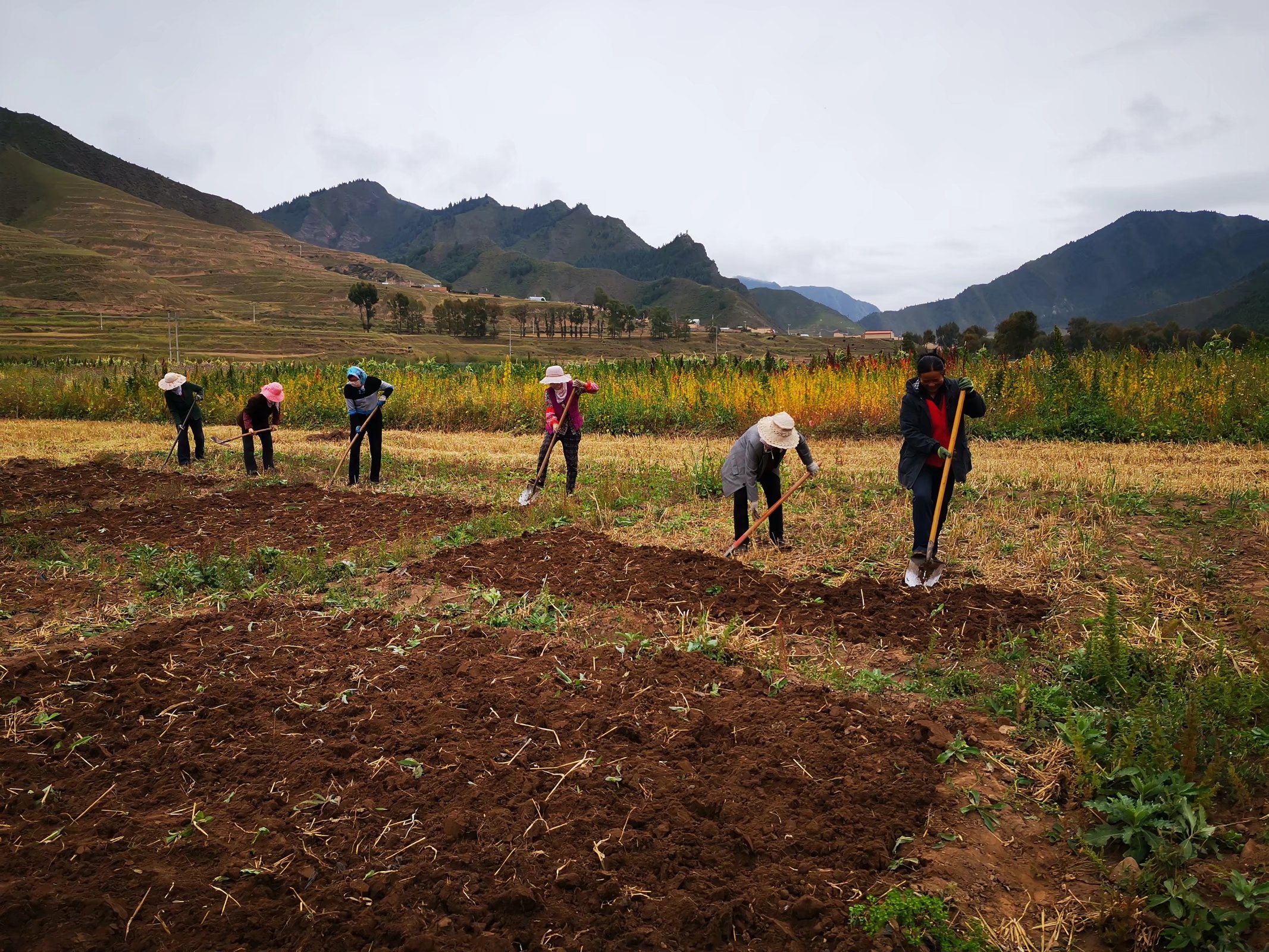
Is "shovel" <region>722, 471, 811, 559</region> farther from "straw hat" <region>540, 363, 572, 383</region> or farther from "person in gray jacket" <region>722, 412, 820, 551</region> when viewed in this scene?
"straw hat" <region>540, 363, 572, 383</region>

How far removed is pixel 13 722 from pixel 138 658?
2.73ft

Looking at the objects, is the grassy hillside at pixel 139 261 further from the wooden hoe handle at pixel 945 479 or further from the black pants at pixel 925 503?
the wooden hoe handle at pixel 945 479

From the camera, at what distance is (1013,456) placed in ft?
39.2

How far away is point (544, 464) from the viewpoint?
33.0ft

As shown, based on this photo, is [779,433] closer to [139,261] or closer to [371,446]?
[371,446]

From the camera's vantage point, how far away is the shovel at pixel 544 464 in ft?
32.1

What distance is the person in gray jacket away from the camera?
6.90 metres

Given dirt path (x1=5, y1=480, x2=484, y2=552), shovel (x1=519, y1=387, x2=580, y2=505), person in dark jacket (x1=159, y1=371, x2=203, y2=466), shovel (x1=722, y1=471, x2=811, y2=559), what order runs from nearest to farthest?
shovel (x1=722, y1=471, x2=811, y2=559) → dirt path (x1=5, y1=480, x2=484, y2=552) → shovel (x1=519, y1=387, x2=580, y2=505) → person in dark jacket (x1=159, y1=371, x2=203, y2=466)

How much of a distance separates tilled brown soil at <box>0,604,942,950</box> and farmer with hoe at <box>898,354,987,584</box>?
253cm

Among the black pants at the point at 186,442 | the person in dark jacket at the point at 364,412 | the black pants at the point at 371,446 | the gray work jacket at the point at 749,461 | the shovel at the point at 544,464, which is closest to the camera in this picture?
the gray work jacket at the point at 749,461

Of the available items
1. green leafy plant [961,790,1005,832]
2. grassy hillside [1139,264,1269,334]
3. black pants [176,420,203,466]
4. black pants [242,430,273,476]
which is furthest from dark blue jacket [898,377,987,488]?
grassy hillside [1139,264,1269,334]

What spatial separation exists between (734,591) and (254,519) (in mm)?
6139

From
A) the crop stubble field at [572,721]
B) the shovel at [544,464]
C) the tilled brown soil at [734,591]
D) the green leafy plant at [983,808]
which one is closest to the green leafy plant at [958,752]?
the crop stubble field at [572,721]

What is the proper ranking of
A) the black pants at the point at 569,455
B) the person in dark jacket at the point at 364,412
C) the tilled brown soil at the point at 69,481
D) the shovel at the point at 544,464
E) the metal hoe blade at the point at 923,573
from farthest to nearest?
the person in dark jacket at the point at 364,412 < the tilled brown soil at the point at 69,481 < the black pants at the point at 569,455 < the shovel at the point at 544,464 < the metal hoe blade at the point at 923,573
